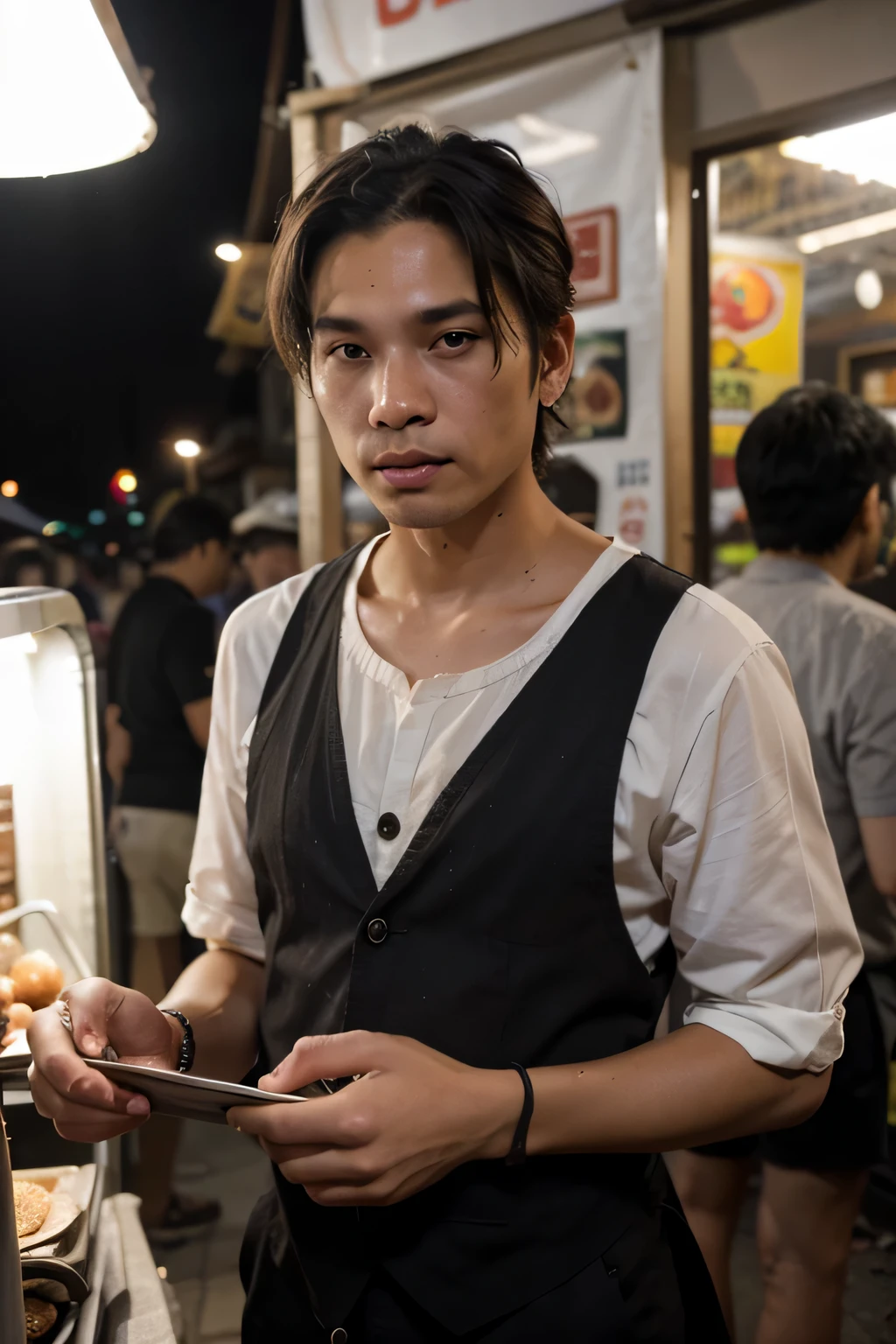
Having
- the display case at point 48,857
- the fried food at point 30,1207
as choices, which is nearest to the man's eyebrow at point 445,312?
the display case at point 48,857

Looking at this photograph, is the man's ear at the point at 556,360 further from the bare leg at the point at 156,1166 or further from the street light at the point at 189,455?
the street light at the point at 189,455

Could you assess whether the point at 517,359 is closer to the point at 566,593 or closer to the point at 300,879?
the point at 566,593

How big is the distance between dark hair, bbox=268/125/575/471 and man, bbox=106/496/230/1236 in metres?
2.34

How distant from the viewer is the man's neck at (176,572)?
3609 mm

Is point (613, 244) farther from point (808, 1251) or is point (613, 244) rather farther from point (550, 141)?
point (808, 1251)

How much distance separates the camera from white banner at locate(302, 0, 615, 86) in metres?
3.14

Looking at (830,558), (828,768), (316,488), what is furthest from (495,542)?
(316,488)

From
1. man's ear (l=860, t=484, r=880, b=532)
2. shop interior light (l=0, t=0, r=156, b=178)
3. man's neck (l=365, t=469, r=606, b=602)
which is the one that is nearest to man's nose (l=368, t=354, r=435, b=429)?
man's neck (l=365, t=469, r=606, b=602)

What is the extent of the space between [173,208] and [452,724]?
5046mm

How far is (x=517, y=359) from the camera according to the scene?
1228 millimetres

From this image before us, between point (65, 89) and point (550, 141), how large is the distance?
2.31m

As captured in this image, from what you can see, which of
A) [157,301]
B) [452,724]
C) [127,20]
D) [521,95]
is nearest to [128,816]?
[521,95]

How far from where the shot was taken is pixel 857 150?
294 cm

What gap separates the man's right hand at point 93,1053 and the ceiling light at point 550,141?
2.75m
